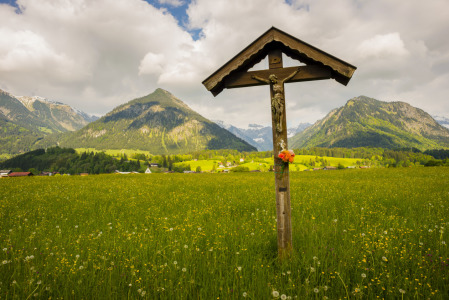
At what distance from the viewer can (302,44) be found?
4938 mm

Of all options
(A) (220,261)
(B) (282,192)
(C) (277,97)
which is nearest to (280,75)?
(C) (277,97)

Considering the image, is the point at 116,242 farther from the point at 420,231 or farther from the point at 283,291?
the point at 420,231

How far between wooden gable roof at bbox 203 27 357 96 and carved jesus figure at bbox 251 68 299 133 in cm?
51

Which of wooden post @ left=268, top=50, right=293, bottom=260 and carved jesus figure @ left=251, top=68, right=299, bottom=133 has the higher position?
carved jesus figure @ left=251, top=68, right=299, bottom=133

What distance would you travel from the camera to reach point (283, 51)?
5379mm

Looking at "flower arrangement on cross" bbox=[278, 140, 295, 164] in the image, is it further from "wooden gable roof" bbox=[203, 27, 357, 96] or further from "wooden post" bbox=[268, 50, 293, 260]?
"wooden gable roof" bbox=[203, 27, 357, 96]

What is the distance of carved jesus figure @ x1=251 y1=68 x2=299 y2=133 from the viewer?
15.2ft

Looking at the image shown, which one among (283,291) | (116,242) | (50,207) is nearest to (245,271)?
(283,291)

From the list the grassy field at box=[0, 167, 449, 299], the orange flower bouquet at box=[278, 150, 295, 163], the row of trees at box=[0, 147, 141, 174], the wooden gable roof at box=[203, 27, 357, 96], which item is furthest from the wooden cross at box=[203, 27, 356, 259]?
the row of trees at box=[0, 147, 141, 174]

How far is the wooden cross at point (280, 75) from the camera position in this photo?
452 centimetres

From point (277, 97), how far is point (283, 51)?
1549mm

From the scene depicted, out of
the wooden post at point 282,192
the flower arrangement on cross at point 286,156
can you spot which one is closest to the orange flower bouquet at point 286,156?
the flower arrangement on cross at point 286,156

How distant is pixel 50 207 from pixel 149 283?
844cm

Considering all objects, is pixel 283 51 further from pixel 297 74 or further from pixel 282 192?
pixel 282 192
